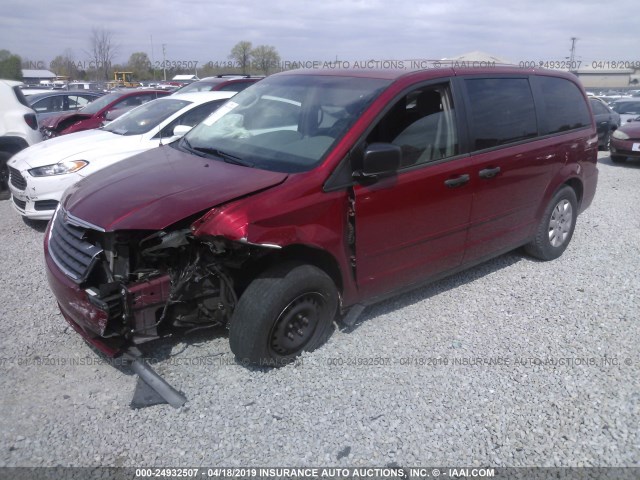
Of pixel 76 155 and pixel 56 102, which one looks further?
pixel 56 102

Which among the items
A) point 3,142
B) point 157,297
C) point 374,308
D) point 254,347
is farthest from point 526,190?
point 3,142

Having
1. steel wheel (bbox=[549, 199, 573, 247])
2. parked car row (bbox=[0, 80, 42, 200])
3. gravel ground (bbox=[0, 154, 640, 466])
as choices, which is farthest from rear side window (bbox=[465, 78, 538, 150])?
parked car row (bbox=[0, 80, 42, 200])

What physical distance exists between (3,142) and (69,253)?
6.31 m

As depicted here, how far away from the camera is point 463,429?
2885mm

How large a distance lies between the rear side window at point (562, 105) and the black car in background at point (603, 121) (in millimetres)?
9525

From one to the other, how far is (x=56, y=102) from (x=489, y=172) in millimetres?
12736

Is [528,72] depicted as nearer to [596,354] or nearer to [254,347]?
[596,354]

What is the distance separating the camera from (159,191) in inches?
128

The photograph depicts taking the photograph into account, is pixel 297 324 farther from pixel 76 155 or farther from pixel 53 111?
pixel 53 111

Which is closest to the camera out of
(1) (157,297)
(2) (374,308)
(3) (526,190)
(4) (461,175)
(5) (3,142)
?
(1) (157,297)

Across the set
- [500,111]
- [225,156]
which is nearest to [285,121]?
[225,156]

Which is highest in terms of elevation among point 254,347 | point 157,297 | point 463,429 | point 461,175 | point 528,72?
point 528,72

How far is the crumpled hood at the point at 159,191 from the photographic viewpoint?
9.91 ft

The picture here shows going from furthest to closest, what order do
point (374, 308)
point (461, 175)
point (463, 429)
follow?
point (374, 308) < point (461, 175) < point (463, 429)
